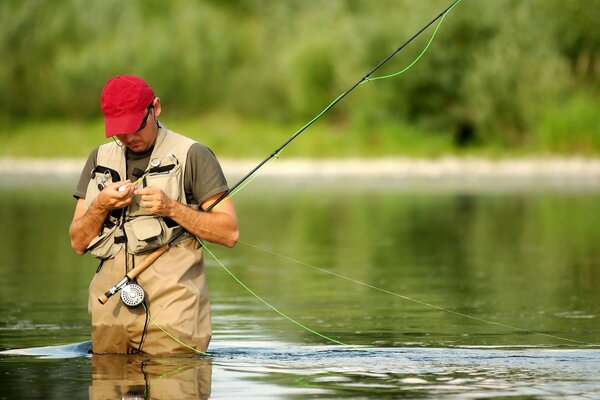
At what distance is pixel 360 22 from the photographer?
35750mm

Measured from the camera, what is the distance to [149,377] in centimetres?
662

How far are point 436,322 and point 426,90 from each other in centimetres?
2713

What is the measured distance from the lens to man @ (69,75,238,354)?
644cm

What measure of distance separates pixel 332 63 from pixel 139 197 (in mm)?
32028

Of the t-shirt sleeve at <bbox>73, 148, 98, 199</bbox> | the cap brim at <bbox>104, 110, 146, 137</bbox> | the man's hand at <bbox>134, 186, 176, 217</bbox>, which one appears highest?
the cap brim at <bbox>104, 110, 146, 137</bbox>

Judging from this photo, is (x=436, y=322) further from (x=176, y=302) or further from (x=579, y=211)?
(x=579, y=211)

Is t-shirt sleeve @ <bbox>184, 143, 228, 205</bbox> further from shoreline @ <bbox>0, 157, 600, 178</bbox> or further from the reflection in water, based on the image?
shoreline @ <bbox>0, 157, 600, 178</bbox>

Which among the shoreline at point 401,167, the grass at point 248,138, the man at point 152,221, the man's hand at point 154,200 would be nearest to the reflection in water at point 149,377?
the man at point 152,221

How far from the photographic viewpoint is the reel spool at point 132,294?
6.56 m

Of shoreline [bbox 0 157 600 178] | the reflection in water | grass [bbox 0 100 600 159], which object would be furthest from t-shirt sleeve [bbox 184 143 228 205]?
grass [bbox 0 100 600 159]

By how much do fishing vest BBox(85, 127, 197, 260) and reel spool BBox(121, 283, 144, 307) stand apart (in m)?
0.16

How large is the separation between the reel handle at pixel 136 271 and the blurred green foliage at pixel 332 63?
25964 millimetres

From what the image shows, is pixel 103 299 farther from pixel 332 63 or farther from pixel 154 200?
pixel 332 63

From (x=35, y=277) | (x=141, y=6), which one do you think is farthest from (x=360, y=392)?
(x=141, y=6)
